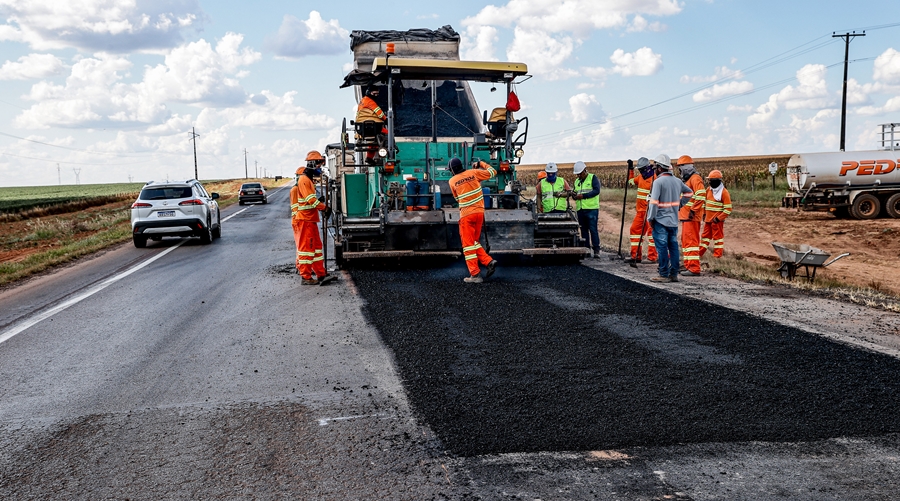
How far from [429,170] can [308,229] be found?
2.29 metres

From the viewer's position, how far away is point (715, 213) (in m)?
13.9

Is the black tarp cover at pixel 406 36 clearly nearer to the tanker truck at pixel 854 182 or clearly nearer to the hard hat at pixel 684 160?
the hard hat at pixel 684 160

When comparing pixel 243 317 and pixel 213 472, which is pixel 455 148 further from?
pixel 213 472

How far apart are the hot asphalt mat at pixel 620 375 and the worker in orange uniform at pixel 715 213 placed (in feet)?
19.2

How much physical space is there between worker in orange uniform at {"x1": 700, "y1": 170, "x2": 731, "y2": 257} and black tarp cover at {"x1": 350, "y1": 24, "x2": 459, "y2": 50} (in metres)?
5.52

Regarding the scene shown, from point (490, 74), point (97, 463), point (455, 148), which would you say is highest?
point (490, 74)

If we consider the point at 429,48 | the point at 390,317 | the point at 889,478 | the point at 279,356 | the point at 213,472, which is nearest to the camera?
the point at 889,478

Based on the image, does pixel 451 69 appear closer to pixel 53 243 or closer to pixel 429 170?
pixel 429 170

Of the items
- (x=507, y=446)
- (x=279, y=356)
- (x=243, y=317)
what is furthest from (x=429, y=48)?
(x=507, y=446)

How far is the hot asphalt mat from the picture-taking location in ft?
14.3

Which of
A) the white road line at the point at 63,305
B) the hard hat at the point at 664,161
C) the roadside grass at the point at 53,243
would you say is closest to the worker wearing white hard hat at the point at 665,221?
the hard hat at the point at 664,161

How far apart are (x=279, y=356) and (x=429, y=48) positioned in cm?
903

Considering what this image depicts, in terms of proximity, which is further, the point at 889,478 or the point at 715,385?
the point at 715,385

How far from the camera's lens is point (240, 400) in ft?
16.9
